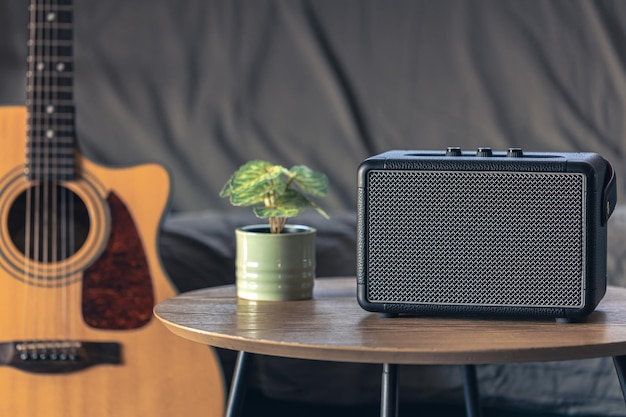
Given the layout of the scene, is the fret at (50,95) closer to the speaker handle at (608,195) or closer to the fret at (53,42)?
the fret at (53,42)

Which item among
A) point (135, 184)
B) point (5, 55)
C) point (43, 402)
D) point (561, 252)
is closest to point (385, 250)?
point (561, 252)

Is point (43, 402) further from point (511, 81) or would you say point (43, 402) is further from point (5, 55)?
point (511, 81)

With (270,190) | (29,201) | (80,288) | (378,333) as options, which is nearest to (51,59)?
(29,201)

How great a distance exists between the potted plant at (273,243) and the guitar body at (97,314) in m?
0.27

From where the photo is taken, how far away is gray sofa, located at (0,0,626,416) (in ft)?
5.65

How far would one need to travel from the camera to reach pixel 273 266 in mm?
1192

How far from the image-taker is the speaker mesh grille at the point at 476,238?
1033 mm

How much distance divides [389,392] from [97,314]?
58 centimetres

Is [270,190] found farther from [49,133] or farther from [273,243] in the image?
[49,133]

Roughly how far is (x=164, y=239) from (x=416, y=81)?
526 millimetres

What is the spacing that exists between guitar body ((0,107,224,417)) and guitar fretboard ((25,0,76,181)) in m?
0.02

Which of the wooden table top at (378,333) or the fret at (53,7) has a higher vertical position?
the fret at (53,7)

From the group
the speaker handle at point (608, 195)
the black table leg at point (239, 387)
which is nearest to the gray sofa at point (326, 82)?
the black table leg at point (239, 387)

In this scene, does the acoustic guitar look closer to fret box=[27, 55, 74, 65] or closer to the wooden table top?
fret box=[27, 55, 74, 65]
